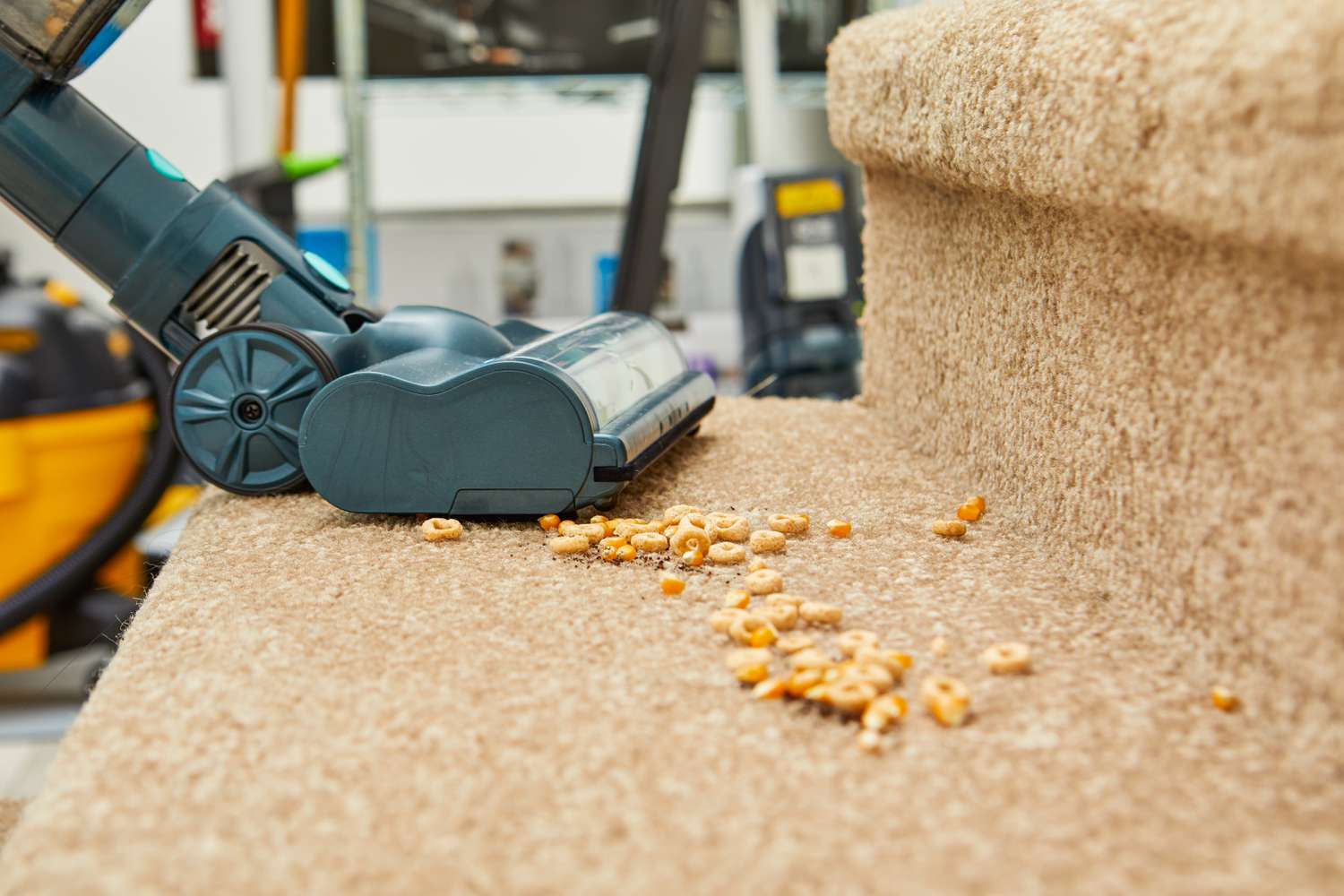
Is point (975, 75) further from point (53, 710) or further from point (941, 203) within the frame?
point (53, 710)

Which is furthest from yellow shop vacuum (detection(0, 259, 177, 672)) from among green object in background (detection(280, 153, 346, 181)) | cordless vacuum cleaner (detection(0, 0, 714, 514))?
cordless vacuum cleaner (detection(0, 0, 714, 514))

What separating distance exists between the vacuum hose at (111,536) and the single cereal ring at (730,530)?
148cm

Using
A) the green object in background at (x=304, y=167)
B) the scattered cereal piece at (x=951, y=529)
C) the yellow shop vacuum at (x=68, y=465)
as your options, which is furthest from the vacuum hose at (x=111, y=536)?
the scattered cereal piece at (x=951, y=529)

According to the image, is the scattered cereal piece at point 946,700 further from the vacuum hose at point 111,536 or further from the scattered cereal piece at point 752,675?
the vacuum hose at point 111,536

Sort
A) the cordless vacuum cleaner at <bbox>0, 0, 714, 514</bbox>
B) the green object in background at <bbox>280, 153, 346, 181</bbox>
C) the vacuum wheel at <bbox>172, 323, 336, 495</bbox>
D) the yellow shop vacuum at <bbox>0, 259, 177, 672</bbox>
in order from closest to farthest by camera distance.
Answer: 1. the cordless vacuum cleaner at <bbox>0, 0, 714, 514</bbox>
2. the vacuum wheel at <bbox>172, 323, 336, 495</bbox>
3. the yellow shop vacuum at <bbox>0, 259, 177, 672</bbox>
4. the green object in background at <bbox>280, 153, 346, 181</bbox>

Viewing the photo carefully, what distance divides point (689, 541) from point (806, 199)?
2098 mm

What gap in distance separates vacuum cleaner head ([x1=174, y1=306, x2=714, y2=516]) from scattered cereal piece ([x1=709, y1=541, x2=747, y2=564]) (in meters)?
0.12

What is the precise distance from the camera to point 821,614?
714mm

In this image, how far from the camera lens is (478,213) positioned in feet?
10.7

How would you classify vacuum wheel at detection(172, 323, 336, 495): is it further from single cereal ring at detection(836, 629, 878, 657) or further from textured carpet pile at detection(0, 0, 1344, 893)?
single cereal ring at detection(836, 629, 878, 657)

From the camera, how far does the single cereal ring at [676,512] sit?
3.05 ft

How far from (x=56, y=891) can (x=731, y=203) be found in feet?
10.2

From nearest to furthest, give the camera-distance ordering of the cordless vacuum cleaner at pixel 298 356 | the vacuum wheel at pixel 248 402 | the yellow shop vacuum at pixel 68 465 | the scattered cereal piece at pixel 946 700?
1. the scattered cereal piece at pixel 946 700
2. the cordless vacuum cleaner at pixel 298 356
3. the vacuum wheel at pixel 248 402
4. the yellow shop vacuum at pixel 68 465

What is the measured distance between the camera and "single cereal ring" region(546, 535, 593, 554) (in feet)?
2.83
